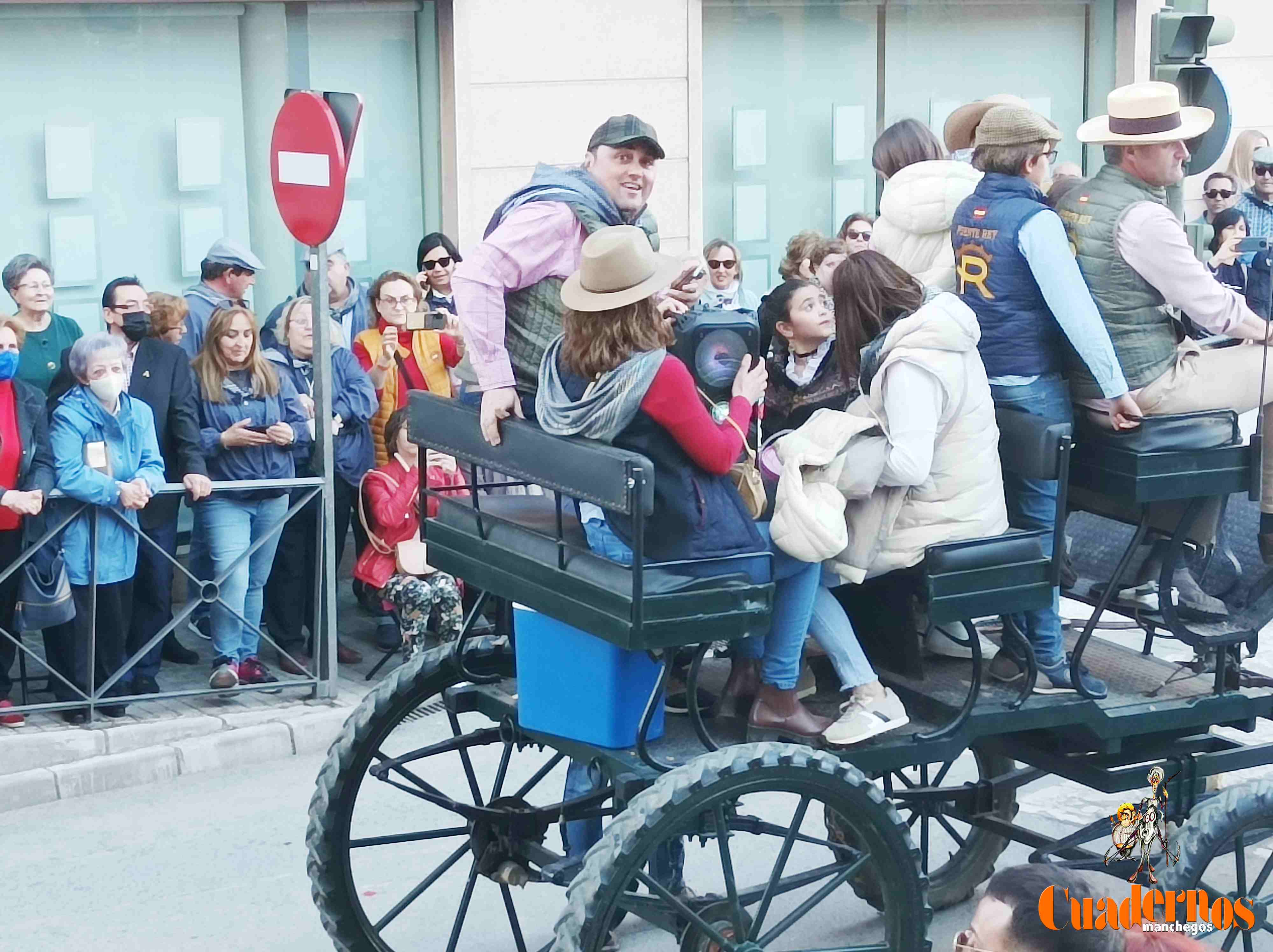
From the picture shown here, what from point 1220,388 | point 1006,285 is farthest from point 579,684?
point 1220,388

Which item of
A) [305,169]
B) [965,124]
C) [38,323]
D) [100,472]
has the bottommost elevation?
[100,472]

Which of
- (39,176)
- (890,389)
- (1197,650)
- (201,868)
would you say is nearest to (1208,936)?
(1197,650)

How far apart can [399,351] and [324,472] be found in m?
1.38

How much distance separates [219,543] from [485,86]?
4412mm

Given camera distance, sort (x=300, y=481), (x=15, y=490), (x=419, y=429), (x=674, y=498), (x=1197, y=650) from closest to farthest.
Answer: (x=674, y=498), (x=419, y=429), (x=1197, y=650), (x=15, y=490), (x=300, y=481)

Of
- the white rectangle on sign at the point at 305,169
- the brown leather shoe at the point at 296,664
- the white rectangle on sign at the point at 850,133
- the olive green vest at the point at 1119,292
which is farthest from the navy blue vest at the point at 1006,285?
the white rectangle on sign at the point at 850,133

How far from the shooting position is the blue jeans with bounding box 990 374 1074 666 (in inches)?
213

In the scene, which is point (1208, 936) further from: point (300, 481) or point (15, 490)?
point (15, 490)

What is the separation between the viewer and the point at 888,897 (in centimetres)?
481

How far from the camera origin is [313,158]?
8.12 metres

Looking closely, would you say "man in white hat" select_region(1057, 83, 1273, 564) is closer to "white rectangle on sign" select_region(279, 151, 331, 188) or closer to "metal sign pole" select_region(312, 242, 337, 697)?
"white rectangle on sign" select_region(279, 151, 331, 188)

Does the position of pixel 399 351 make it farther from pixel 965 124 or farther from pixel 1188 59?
pixel 1188 59

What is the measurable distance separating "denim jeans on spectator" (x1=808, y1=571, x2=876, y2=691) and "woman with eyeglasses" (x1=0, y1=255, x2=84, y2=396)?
477 cm

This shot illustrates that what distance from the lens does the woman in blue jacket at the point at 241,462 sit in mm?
8570
